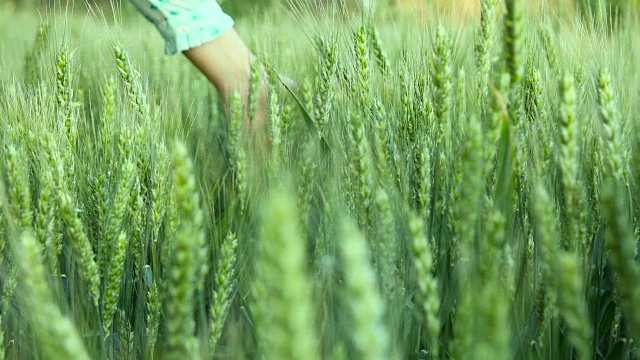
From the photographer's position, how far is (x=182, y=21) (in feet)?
3.47

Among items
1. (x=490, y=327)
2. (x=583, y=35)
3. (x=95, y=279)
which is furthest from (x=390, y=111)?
(x=490, y=327)

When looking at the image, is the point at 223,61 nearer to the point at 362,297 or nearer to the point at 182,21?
the point at 182,21

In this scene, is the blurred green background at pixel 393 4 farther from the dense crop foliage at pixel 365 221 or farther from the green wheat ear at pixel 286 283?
the green wheat ear at pixel 286 283

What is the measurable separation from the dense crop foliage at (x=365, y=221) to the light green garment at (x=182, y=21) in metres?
0.15

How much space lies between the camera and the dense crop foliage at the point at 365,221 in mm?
Result: 319

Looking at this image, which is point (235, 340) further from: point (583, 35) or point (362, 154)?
point (583, 35)

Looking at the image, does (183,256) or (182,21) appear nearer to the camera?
(183,256)

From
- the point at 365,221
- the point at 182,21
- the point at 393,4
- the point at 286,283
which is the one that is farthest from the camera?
the point at 393,4

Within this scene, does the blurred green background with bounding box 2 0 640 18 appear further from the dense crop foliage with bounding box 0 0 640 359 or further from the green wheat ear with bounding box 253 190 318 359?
the green wheat ear with bounding box 253 190 318 359

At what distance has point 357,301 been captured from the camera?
0.24 m

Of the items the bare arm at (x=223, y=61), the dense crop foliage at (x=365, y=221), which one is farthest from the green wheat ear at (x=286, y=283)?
the bare arm at (x=223, y=61)

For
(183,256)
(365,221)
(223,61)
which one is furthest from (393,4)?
(183,256)

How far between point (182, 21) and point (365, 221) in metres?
0.62

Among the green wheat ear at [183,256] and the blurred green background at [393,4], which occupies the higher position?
the blurred green background at [393,4]
